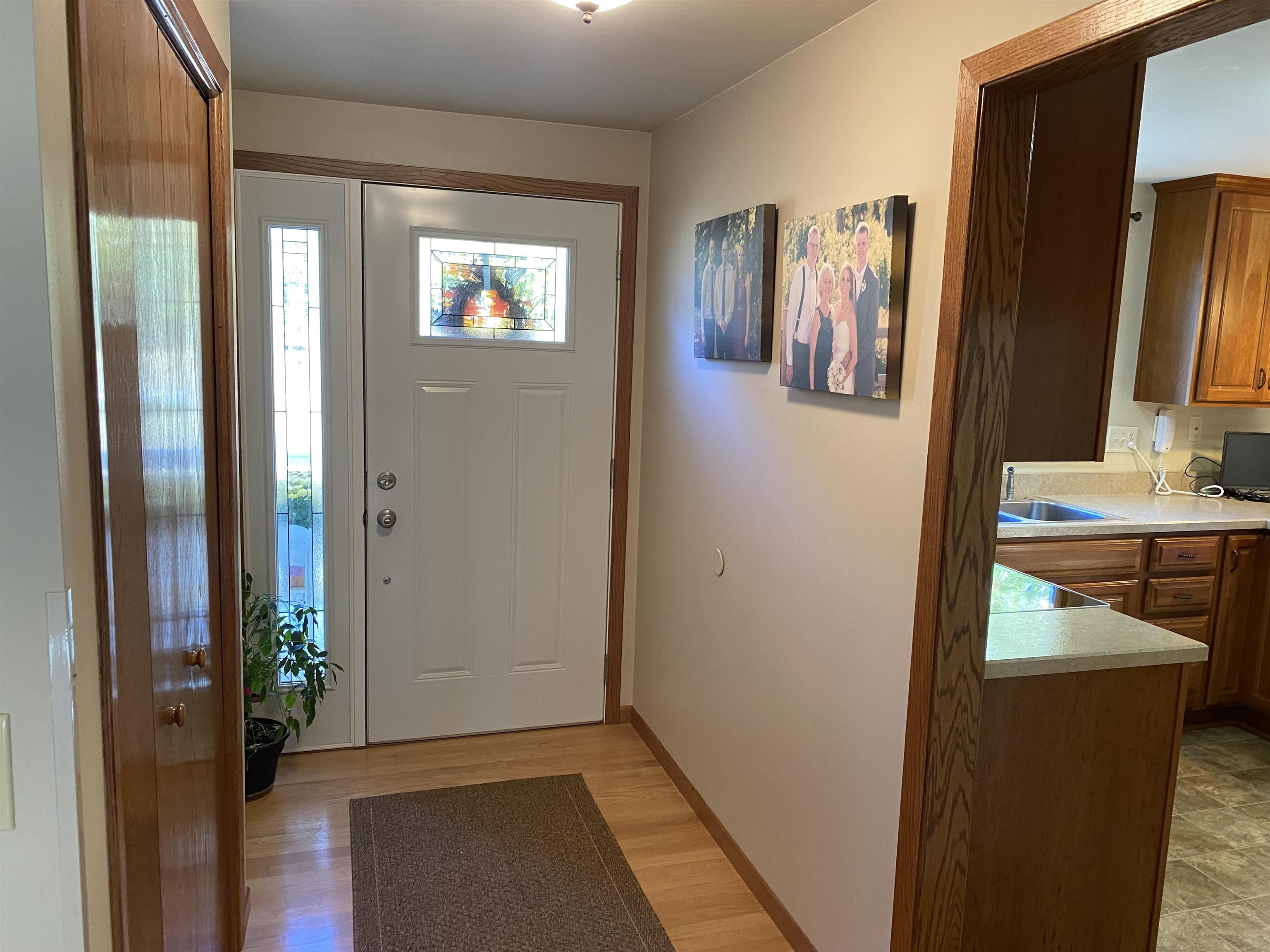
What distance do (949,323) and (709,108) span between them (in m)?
1.48

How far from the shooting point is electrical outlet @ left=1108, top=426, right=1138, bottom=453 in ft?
13.6

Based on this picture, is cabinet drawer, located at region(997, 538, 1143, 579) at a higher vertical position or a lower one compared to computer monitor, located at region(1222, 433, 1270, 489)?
lower

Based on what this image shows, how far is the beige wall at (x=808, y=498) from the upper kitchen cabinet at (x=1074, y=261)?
0.17 m

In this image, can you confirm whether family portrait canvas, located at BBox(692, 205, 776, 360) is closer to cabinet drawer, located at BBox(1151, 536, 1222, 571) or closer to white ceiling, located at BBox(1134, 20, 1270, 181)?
white ceiling, located at BBox(1134, 20, 1270, 181)

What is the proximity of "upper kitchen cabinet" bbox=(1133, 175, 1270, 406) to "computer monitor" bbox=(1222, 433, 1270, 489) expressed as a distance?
7.9 inches

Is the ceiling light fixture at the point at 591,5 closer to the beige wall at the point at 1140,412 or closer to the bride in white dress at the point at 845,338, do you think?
the bride in white dress at the point at 845,338

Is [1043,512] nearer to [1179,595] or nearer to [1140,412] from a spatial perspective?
[1179,595]

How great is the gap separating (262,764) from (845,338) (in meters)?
2.29

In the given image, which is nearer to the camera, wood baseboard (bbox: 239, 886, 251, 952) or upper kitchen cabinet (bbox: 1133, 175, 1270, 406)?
wood baseboard (bbox: 239, 886, 251, 952)

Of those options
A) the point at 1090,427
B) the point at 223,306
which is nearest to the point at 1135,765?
the point at 1090,427

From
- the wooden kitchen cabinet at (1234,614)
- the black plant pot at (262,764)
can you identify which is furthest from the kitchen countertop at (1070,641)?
the black plant pot at (262,764)

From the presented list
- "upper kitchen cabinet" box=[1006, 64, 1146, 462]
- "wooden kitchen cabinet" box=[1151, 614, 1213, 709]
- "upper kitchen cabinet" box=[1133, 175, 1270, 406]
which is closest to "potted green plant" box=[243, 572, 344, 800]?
"upper kitchen cabinet" box=[1006, 64, 1146, 462]

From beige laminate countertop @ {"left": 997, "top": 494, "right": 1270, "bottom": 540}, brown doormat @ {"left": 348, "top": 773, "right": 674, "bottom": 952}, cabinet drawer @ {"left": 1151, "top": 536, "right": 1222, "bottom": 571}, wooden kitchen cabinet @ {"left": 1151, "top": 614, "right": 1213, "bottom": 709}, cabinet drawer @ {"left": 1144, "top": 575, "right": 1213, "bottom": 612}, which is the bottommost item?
brown doormat @ {"left": 348, "top": 773, "right": 674, "bottom": 952}

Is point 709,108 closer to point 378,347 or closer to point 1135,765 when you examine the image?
point 378,347
